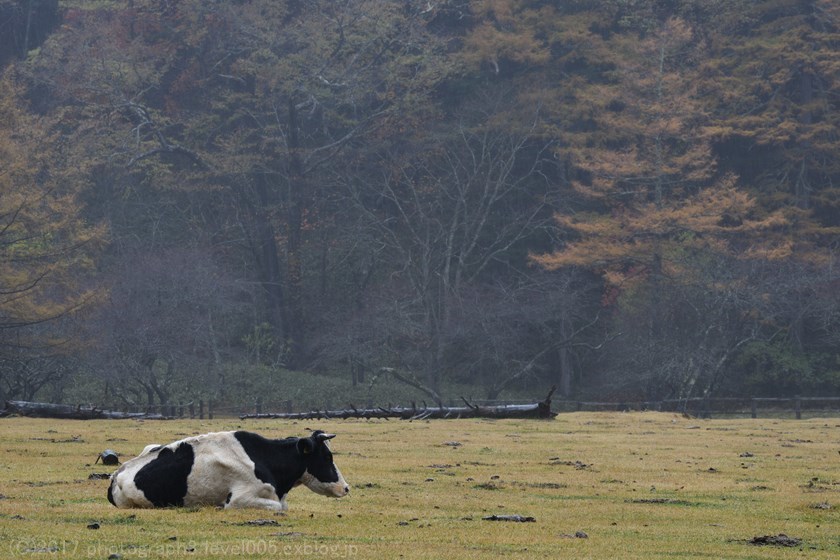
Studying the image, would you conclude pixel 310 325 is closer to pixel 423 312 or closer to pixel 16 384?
pixel 423 312

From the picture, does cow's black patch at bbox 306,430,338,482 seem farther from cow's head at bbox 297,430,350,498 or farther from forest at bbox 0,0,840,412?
forest at bbox 0,0,840,412

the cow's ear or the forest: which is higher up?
the forest

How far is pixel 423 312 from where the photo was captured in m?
55.6

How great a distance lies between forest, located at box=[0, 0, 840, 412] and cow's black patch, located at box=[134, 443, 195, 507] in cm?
3249

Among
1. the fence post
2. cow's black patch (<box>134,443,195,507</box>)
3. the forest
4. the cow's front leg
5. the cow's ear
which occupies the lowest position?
the fence post

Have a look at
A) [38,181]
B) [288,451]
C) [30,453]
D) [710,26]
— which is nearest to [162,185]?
[38,181]

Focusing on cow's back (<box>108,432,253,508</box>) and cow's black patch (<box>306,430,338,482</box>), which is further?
cow's black patch (<box>306,430,338,482</box>)

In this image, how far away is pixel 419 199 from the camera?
5938cm

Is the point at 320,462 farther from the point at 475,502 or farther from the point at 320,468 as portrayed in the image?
the point at 475,502

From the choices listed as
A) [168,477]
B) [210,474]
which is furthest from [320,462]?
[168,477]

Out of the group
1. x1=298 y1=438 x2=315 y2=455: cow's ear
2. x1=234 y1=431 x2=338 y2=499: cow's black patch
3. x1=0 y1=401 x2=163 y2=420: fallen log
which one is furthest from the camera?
x1=0 y1=401 x2=163 y2=420: fallen log

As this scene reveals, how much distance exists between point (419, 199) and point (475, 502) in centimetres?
4399

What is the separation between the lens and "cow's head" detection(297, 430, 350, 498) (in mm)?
13695

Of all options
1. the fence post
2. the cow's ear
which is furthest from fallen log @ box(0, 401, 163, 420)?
the cow's ear
